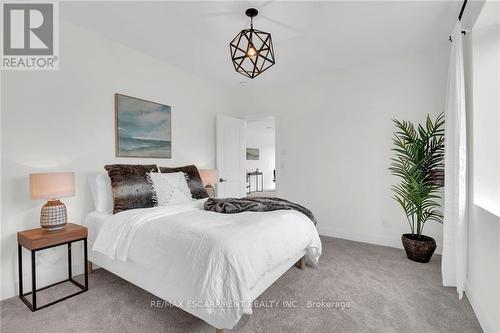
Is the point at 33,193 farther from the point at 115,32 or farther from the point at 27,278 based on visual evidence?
the point at 115,32

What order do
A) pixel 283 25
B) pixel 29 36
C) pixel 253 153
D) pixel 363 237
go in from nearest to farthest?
pixel 29 36
pixel 283 25
pixel 363 237
pixel 253 153

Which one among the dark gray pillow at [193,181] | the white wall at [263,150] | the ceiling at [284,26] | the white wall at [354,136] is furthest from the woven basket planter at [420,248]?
the white wall at [263,150]

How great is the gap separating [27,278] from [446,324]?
3513 mm

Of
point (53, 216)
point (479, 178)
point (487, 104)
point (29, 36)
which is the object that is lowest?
point (53, 216)

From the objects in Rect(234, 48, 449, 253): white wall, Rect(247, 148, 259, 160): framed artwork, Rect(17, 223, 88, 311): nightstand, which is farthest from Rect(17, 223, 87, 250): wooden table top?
Rect(247, 148, 259, 160): framed artwork

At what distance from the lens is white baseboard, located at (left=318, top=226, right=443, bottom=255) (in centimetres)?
331

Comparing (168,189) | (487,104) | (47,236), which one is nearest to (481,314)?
(487,104)

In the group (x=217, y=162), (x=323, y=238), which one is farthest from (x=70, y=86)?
(x=323, y=238)

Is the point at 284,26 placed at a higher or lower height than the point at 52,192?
higher

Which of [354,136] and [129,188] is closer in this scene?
[129,188]

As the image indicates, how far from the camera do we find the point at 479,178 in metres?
1.92

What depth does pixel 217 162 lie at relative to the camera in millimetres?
4320

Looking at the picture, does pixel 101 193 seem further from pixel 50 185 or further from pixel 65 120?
pixel 65 120

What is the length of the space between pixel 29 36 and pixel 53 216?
1755 mm
